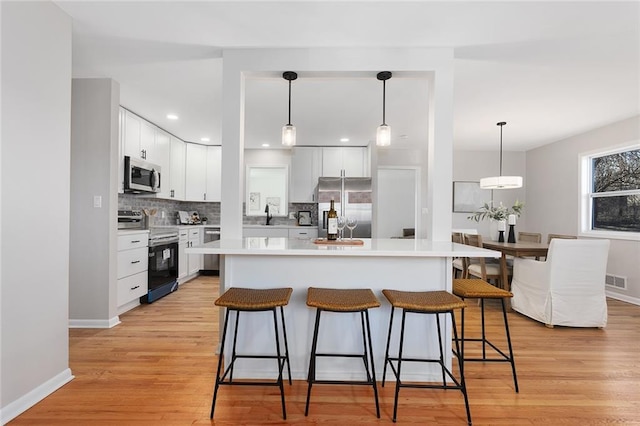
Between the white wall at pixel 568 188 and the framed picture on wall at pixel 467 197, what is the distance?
88 centimetres

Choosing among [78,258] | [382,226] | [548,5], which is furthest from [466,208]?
[78,258]

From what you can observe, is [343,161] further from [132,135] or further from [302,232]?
[132,135]

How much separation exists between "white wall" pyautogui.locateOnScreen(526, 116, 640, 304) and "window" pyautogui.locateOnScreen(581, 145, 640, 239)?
10cm

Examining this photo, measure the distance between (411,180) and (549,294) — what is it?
10.2ft

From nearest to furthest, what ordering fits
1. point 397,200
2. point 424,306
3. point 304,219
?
point 424,306 < point 304,219 < point 397,200

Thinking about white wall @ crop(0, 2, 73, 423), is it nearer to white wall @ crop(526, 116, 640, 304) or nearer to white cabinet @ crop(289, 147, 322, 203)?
white cabinet @ crop(289, 147, 322, 203)

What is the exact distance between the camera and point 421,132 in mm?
4645

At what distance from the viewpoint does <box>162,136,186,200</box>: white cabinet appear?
186 inches

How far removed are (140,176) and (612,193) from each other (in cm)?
609

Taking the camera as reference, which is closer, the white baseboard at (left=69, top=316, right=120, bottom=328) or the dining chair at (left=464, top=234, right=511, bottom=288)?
the white baseboard at (left=69, top=316, right=120, bottom=328)

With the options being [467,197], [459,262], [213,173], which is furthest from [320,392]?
[467,197]

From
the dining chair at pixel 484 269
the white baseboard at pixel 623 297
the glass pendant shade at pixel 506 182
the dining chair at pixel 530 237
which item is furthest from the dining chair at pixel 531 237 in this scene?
the white baseboard at pixel 623 297

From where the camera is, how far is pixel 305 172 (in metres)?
5.34

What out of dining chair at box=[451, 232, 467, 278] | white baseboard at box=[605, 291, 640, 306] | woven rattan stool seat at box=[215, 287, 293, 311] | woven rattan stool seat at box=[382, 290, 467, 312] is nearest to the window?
white baseboard at box=[605, 291, 640, 306]
